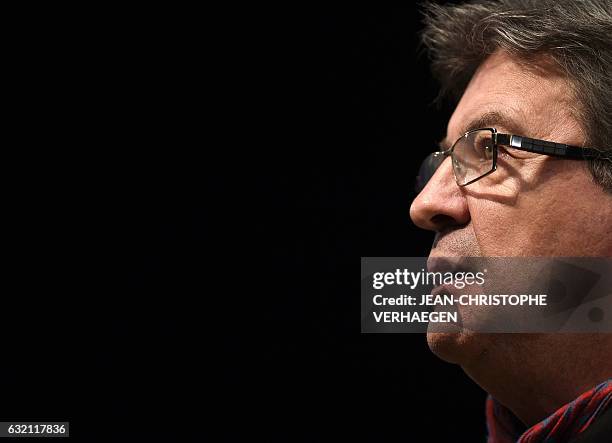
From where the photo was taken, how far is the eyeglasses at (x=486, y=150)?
1.22 metres

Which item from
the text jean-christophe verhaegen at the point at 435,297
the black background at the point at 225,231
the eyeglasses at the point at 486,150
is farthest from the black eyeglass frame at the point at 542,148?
the black background at the point at 225,231

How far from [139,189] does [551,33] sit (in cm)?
111

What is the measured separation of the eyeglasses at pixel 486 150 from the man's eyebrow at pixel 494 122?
1 centimetres

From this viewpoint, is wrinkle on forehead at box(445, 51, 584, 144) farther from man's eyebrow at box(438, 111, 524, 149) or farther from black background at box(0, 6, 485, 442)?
black background at box(0, 6, 485, 442)

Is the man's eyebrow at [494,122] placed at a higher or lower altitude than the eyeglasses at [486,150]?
higher

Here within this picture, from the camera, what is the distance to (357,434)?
1946 mm

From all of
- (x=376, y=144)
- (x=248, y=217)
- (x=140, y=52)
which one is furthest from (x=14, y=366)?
(x=376, y=144)

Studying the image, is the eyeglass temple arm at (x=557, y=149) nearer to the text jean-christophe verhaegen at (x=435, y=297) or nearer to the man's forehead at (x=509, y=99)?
the man's forehead at (x=509, y=99)

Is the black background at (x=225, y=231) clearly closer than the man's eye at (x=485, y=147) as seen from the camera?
No

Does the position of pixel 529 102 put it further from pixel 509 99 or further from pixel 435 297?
pixel 435 297

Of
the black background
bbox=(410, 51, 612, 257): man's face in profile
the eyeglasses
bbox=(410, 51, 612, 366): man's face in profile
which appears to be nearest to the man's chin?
bbox=(410, 51, 612, 366): man's face in profile

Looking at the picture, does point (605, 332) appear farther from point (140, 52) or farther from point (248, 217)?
point (140, 52)

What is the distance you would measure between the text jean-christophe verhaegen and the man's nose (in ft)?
0.29

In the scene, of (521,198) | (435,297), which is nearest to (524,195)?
(521,198)
